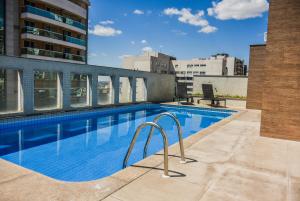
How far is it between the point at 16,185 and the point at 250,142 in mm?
6091

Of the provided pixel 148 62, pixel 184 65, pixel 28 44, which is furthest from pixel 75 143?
pixel 184 65

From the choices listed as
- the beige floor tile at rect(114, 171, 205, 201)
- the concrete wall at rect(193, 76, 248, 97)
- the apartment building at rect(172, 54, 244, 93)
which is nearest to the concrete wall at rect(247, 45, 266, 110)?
the concrete wall at rect(193, 76, 248, 97)

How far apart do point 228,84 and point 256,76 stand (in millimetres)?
4204

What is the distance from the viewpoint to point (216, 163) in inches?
189

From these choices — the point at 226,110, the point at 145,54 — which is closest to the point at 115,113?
the point at 226,110

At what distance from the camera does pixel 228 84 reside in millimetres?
Answer: 21047

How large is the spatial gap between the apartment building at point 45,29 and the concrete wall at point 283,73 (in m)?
23.2

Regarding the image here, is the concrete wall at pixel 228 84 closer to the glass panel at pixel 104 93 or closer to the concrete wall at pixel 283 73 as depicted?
the glass panel at pixel 104 93

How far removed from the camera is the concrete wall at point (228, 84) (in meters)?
20.4

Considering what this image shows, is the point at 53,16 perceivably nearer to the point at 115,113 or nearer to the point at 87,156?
the point at 115,113

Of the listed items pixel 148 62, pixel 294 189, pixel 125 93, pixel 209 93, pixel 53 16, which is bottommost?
pixel 294 189

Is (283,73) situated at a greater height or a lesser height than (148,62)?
lesser

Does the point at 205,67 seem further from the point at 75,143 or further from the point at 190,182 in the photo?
the point at 190,182

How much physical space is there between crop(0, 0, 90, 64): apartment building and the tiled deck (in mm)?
22768
